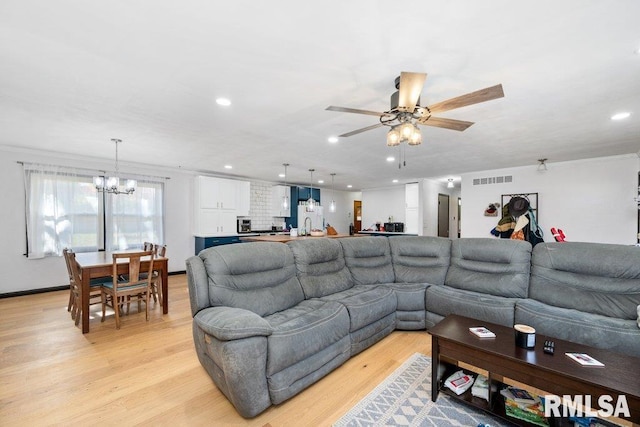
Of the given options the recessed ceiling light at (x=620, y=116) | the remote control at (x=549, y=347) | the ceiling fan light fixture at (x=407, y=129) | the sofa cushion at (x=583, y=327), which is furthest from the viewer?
the recessed ceiling light at (x=620, y=116)

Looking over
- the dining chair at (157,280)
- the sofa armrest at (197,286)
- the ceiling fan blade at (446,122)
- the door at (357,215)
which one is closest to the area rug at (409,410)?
the sofa armrest at (197,286)

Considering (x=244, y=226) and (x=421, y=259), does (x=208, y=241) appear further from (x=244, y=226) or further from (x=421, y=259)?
(x=421, y=259)

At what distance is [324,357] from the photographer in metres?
2.26

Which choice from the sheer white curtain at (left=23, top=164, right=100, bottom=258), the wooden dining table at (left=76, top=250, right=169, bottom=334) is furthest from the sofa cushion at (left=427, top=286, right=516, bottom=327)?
the sheer white curtain at (left=23, top=164, right=100, bottom=258)

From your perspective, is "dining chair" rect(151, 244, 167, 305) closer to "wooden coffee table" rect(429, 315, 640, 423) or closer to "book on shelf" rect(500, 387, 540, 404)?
"wooden coffee table" rect(429, 315, 640, 423)

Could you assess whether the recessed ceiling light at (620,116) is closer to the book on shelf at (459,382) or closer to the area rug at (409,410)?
the book on shelf at (459,382)

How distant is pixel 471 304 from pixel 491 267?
0.62 meters

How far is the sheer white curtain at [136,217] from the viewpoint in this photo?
563cm

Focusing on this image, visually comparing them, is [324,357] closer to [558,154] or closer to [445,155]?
[445,155]

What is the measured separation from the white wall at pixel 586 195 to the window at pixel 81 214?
26.0 ft

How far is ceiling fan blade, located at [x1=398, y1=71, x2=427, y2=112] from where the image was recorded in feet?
6.03

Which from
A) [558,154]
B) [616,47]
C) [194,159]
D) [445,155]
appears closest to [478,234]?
[558,154]

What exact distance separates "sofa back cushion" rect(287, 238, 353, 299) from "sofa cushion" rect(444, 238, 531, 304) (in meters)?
1.36

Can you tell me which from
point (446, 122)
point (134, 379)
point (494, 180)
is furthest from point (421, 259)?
point (494, 180)
